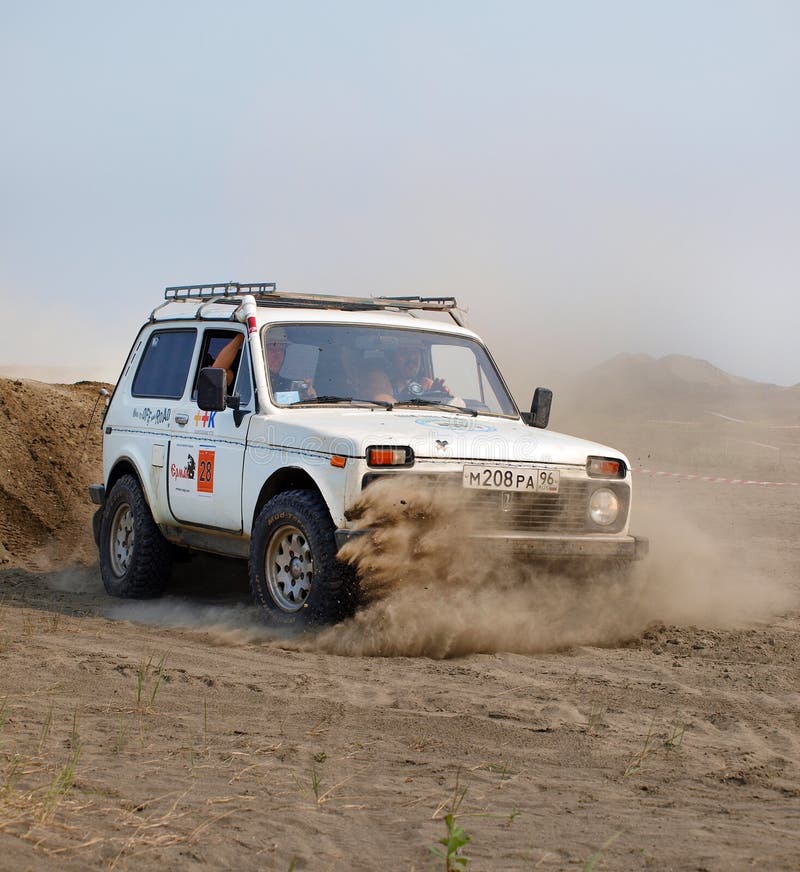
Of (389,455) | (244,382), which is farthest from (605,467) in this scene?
(244,382)

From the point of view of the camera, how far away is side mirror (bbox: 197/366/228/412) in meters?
7.60

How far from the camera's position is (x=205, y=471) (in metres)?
8.18

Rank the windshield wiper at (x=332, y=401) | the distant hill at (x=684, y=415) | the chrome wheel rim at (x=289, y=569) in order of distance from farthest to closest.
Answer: the distant hill at (x=684, y=415)
the windshield wiper at (x=332, y=401)
the chrome wheel rim at (x=289, y=569)

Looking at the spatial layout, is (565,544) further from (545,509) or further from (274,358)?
(274,358)

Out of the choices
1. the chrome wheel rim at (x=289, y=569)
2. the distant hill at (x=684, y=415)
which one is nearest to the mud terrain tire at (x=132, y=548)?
the chrome wheel rim at (x=289, y=569)

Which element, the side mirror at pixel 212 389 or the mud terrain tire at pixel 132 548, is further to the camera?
the mud terrain tire at pixel 132 548

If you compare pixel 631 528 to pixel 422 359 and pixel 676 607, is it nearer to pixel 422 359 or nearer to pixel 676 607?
pixel 676 607

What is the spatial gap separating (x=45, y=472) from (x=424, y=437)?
7.10 meters

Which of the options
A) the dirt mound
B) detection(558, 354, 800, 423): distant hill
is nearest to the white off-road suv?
the dirt mound

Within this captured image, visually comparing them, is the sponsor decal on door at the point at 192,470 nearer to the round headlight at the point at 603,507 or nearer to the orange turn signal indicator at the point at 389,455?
the orange turn signal indicator at the point at 389,455

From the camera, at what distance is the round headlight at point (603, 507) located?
736 centimetres

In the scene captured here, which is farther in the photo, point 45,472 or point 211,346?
point 45,472

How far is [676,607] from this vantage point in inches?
317

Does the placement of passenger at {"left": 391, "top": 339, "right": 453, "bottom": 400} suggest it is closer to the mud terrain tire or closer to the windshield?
the windshield
